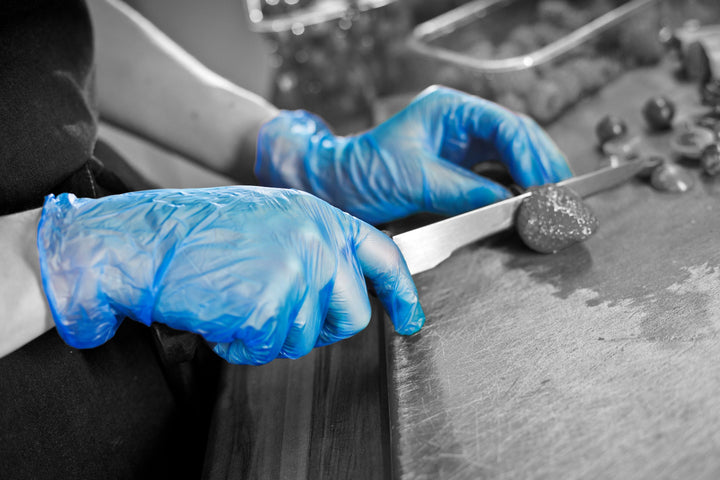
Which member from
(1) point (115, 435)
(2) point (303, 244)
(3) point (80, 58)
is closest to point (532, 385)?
(2) point (303, 244)

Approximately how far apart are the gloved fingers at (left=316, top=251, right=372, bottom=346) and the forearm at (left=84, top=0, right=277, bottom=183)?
0.61m

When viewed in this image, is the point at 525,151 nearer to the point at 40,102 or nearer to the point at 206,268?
the point at 206,268

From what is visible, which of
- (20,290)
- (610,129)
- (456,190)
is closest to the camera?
(20,290)

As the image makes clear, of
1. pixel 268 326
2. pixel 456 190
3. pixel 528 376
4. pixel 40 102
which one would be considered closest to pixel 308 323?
pixel 268 326

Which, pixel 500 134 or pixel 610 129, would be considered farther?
pixel 610 129

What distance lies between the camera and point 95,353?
871 mm

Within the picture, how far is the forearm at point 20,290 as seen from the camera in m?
0.72

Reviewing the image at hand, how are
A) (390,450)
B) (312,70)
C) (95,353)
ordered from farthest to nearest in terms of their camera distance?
(312,70)
(95,353)
(390,450)

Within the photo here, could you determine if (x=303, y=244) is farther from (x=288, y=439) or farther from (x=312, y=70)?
(x=312, y=70)

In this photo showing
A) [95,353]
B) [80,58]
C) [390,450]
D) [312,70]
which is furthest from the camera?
[312,70]

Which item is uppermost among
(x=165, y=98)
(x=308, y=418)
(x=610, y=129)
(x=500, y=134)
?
(x=165, y=98)

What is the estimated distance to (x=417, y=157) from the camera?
45.3 inches

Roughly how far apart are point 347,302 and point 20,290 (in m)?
0.43

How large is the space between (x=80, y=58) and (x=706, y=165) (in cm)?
122
